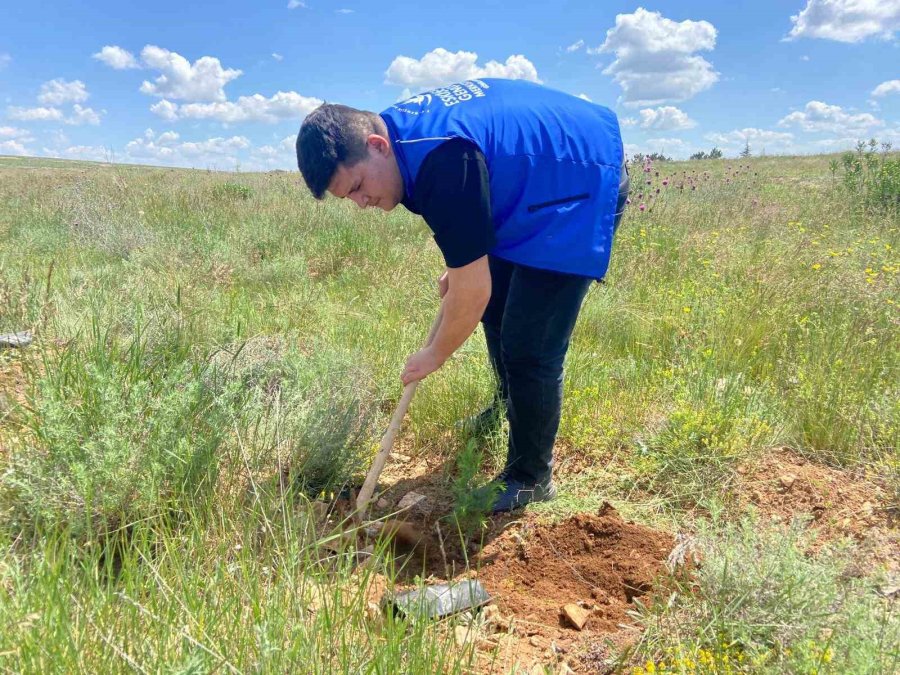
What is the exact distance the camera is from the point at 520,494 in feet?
8.04

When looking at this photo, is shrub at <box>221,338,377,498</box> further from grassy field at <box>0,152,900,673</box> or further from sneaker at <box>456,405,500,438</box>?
sneaker at <box>456,405,500,438</box>

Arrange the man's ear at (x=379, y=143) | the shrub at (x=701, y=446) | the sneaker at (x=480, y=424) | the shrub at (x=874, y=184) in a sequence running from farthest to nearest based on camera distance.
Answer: the shrub at (x=874, y=184)
the sneaker at (x=480, y=424)
the shrub at (x=701, y=446)
the man's ear at (x=379, y=143)

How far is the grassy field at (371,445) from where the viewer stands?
4.06ft

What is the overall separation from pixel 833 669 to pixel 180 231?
688 cm

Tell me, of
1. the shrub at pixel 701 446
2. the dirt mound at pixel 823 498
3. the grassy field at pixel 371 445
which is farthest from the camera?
the shrub at pixel 701 446

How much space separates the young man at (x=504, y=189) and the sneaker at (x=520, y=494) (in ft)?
0.79

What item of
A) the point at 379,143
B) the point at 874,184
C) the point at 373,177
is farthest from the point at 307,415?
the point at 874,184

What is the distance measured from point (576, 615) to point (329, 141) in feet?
5.49

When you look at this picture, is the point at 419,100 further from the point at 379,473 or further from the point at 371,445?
the point at 371,445

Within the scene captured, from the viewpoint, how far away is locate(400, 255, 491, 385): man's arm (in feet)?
5.90

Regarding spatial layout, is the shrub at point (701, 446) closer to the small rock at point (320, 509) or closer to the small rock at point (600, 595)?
the small rock at point (600, 595)

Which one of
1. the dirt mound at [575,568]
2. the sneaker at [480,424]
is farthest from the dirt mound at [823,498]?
the sneaker at [480,424]

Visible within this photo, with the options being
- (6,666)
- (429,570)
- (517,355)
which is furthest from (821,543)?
(6,666)

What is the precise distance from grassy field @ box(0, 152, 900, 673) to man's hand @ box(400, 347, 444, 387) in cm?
46
